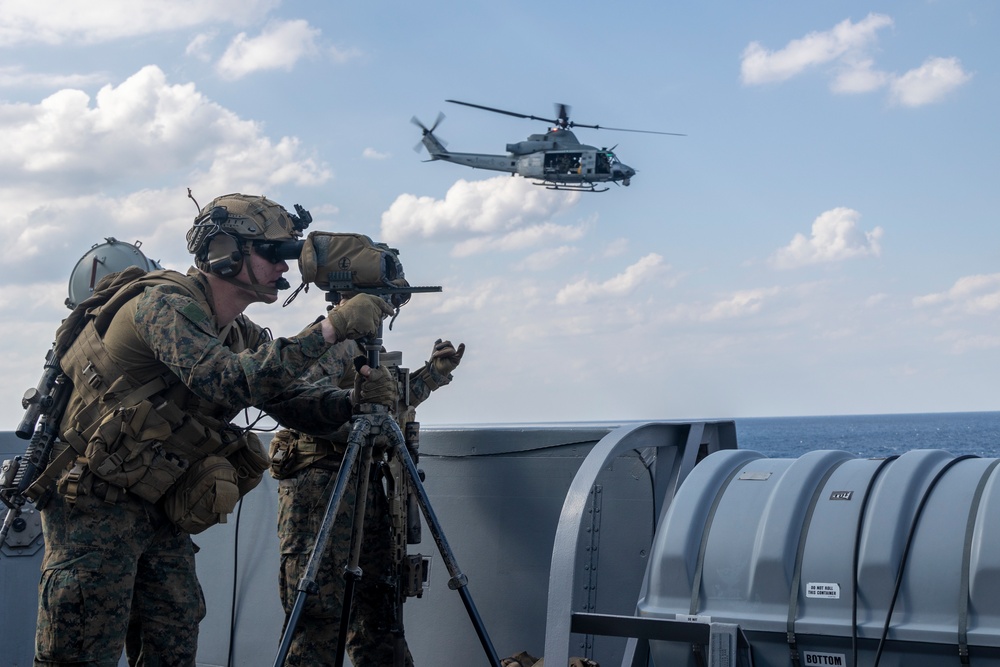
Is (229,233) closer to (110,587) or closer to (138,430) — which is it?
(138,430)

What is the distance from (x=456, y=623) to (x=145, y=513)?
205cm

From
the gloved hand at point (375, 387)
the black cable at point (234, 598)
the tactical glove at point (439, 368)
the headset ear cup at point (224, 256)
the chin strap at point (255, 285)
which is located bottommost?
the black cable at point (234, 598)

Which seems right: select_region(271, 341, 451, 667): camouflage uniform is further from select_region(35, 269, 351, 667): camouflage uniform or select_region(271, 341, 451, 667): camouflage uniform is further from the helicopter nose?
the helicopter nose

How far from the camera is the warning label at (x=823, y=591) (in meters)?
3.28

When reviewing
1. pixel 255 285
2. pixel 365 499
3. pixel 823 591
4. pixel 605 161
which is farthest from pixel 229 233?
pixel 605 161

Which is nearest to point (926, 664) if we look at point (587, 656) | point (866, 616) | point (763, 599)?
point (866, 616)

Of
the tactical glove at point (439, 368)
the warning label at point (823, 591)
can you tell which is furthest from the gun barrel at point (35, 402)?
the warning label at point (823, 591)

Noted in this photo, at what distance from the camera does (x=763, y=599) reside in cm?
338

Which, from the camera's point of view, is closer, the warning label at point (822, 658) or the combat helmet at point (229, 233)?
the warning label at point (822, 658)

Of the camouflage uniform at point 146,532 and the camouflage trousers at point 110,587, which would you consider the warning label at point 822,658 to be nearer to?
the camouflage uniform at point 146,532

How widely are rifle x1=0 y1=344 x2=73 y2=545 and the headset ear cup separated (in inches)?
27.3

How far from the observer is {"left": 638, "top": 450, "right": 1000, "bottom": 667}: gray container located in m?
3.11

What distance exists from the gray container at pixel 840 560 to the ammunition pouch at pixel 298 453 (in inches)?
68.4

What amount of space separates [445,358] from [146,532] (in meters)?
1.98
